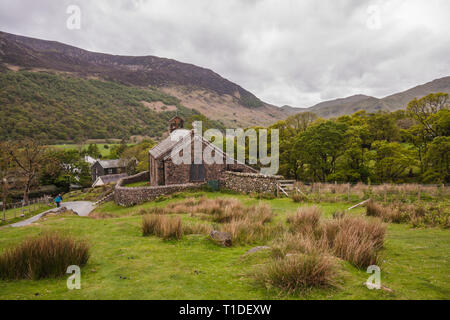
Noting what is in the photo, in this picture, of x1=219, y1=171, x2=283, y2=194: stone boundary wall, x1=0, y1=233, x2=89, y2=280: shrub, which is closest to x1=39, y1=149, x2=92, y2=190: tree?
x1=219, y1=171, x2=283, y2=194: stone boundary wall

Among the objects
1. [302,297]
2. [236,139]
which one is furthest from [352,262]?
[236,139]

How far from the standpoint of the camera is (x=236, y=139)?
141 ft

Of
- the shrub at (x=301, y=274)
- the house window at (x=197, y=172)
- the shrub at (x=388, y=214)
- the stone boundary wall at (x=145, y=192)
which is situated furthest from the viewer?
the house window at (x=197, y=172)

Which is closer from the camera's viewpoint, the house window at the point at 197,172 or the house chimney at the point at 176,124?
the house window at the point at 197,172

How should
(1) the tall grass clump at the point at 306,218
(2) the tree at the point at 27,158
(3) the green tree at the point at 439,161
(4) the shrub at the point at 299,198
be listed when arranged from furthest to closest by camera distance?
(2) the tree at the point at 27,158 < (3) the green tree at the point at 439,161 < (4) the shrub at the point at 299,198 < (1) the tall grass clump at the point at 306,218

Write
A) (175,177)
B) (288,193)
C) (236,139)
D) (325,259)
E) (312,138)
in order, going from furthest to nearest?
(236,139) < (312,138) < (175,177) < (288,193) < (325,259)

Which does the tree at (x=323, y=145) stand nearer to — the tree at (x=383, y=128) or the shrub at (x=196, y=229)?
the tree at (x=383, y=128)

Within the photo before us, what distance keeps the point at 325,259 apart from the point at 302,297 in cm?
84

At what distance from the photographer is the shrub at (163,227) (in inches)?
297

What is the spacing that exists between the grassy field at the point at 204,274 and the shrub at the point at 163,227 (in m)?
0.30

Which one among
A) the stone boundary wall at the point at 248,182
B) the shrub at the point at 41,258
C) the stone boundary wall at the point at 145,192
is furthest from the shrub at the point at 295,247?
the stone boundary wall at the point at 145,192

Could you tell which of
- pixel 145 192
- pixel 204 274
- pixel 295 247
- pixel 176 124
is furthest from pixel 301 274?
pixel 176 124
